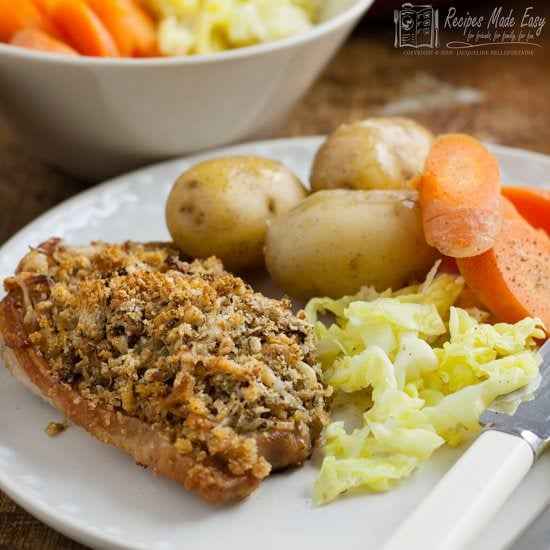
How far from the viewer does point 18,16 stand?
10.3ft

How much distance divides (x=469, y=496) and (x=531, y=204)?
46.8 inches

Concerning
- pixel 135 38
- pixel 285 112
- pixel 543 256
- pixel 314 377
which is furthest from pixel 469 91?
pixel 314 377

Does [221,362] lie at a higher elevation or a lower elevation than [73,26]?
lower

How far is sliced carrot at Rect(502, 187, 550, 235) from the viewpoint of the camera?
2.55 metres

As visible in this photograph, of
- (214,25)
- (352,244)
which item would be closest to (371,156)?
(352,244)

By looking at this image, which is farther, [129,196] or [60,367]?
[129,196]

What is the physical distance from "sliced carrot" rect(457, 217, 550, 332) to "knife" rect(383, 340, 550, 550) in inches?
15.0

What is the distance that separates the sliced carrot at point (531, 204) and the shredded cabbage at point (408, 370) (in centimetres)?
36

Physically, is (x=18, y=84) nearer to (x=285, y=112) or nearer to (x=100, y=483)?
(x=285, y=112)

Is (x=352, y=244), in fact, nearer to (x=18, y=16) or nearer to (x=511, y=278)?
(x=511, y=278)

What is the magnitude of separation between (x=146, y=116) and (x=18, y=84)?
1.45 ft

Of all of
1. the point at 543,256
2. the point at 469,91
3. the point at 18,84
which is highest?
the point at 18,84

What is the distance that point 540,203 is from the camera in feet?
8.36

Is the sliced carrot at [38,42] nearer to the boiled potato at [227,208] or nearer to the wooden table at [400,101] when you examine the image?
the wooden table at [400,101]
